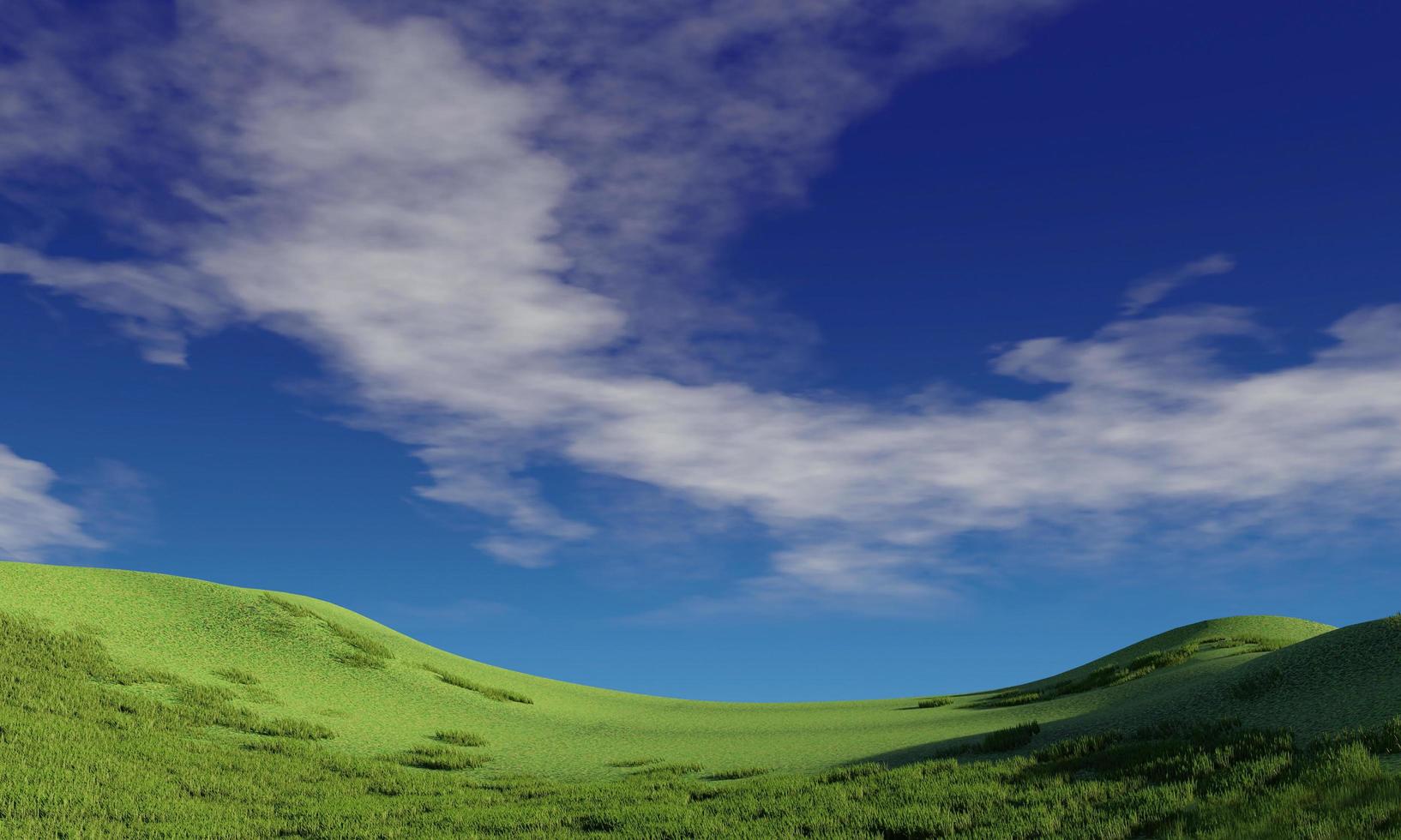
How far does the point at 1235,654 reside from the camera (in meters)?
26.6

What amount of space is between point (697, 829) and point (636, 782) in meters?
5.38

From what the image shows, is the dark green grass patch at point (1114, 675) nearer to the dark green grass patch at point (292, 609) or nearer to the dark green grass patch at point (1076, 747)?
the dark green grass patch at point (1076, 747)

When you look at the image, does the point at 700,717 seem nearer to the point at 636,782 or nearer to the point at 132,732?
the point at 636,782

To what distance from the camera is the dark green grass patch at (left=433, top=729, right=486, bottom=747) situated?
24.2 meters

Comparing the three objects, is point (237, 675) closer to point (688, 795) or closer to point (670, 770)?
point (670, 770)

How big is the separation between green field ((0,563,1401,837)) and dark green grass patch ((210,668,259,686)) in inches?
3.9

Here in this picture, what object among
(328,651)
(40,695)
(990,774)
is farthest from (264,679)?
(990,774)

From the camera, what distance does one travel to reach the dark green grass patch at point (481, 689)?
1298 inches

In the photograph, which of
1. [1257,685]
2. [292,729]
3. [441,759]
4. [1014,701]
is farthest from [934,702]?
[292,729]

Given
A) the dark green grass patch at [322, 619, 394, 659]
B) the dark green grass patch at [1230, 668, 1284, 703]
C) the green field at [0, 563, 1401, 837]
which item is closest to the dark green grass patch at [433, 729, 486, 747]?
the green field at [0, 563, 1401, 837]

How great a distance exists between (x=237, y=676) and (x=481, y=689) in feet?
27.9

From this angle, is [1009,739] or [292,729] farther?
[292,729]

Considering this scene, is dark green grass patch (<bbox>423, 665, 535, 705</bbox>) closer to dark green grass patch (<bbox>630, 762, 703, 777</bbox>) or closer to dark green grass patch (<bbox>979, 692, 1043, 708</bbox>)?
dark green grass patch (<bbox>630, 762, 703, 777</bbox>)

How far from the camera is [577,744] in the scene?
2536cm
